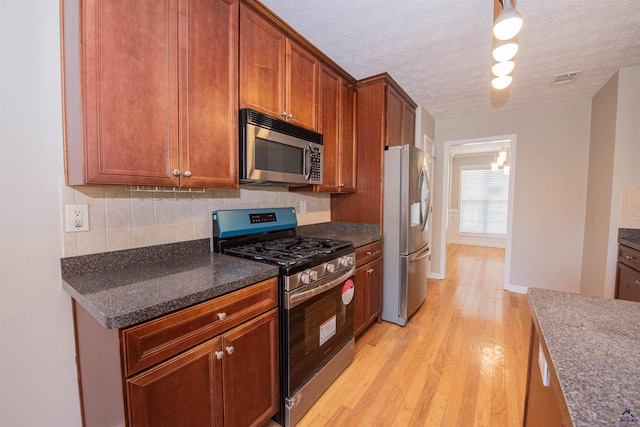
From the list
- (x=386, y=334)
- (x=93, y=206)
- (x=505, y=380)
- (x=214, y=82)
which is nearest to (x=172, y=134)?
(x=214, y=82)

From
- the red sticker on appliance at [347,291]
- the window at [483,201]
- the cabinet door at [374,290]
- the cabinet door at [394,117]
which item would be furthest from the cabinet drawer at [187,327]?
the window at [483,201]

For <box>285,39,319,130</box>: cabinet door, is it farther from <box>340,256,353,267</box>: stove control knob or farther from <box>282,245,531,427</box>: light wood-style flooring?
<box>282,245,531,427</box>: light wood-style flooring

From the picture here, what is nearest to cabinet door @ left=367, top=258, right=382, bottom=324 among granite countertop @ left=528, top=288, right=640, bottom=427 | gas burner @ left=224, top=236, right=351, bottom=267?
gas burner @ left=224, top=236, right=351, bottom=267

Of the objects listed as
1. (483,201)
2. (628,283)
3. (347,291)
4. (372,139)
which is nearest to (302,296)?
(347,291)

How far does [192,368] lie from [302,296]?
0.61 metres

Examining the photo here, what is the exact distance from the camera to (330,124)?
7.70ft

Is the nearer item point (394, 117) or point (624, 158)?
point (624, 158)

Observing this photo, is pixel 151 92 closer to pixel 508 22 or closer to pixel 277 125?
pixel 277 125

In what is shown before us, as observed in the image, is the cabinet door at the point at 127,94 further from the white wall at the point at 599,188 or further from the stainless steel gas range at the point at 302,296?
the white wall at the point at 599,188

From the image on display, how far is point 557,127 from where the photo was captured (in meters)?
3.33

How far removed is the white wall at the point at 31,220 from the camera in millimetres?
1087

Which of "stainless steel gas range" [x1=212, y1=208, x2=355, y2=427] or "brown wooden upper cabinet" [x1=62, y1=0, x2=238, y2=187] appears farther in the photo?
"stainless steel gas range" [x1=212, y1=208, x2=355, y2=427]

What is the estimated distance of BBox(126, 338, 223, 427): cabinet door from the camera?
3.04ft

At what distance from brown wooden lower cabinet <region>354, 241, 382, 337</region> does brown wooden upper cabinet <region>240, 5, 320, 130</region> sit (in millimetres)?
1159
